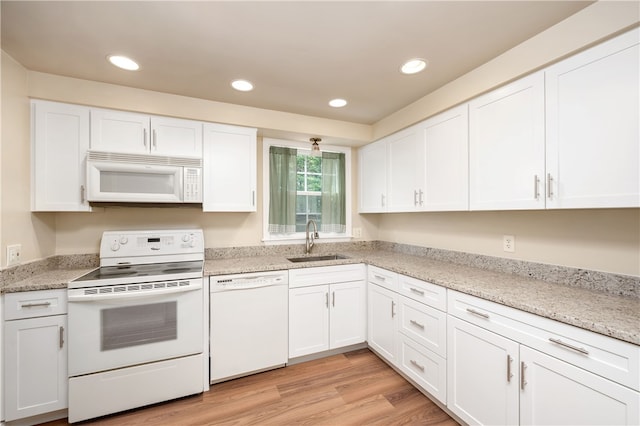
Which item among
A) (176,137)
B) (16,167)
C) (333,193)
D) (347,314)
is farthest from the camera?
(333,193)

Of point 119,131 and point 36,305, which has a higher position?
point 119,131

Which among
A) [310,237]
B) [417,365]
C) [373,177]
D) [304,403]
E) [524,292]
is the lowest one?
[304,403]

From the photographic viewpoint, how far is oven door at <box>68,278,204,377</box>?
1.72m

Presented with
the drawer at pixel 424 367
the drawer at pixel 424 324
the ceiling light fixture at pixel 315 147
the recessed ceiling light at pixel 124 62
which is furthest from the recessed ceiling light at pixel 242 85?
the drawer at pixel 424 367

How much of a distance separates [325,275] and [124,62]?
220 cm

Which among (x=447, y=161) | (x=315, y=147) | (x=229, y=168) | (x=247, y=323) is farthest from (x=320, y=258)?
(x=447, y=161)

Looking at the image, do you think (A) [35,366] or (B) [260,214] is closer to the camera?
(A) [35,366]

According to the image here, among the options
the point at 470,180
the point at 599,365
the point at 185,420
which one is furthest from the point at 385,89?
the point at 185,420

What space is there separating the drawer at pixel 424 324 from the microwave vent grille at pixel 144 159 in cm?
208

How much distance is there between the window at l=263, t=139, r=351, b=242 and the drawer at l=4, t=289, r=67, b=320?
1.63m

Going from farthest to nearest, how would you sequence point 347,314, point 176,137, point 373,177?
point 373,177 → point 347,314 → point 176,137

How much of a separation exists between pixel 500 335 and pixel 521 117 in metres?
1.27

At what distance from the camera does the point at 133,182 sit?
81.8 inches

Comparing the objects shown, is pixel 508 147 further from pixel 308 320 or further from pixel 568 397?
pixel 308 320
